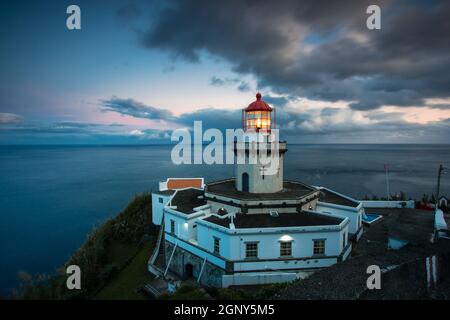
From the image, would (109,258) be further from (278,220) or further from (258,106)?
(258,106)

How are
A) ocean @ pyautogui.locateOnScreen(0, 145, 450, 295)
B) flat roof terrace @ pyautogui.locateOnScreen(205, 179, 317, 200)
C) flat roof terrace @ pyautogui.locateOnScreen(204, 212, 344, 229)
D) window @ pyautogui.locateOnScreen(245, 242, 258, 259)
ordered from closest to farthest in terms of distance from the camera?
1. window @ pyautogui.locateOnScreen(245, 242, 258, 259)
2. flat roof terrace @ pyautogui.locateOnScreen(204, 212, 344, 229)
3. flat roof terrace @ pyautogui.locateOnScreen(205, 179, 317, 200)
4. ocean @ pyautogui.locateOnScreen(0, 145, 450, 295)

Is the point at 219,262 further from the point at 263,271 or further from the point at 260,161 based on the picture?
the point at 260,161

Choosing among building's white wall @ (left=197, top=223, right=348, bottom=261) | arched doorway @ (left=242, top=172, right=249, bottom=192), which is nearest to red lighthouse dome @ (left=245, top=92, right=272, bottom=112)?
arched doorway @ (left=242, top=172, right=249, bottom=192)

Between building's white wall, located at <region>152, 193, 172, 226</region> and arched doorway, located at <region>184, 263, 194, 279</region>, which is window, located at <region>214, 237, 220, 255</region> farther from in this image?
building's white wall, located at <region>152, 193, 172, 226</region>

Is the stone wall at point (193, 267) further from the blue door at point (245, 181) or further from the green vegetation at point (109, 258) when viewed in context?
the blue door at point (245, 181)

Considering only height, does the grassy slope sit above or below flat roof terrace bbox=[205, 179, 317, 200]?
below

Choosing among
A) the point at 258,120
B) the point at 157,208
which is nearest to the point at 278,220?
the point at 258,120
